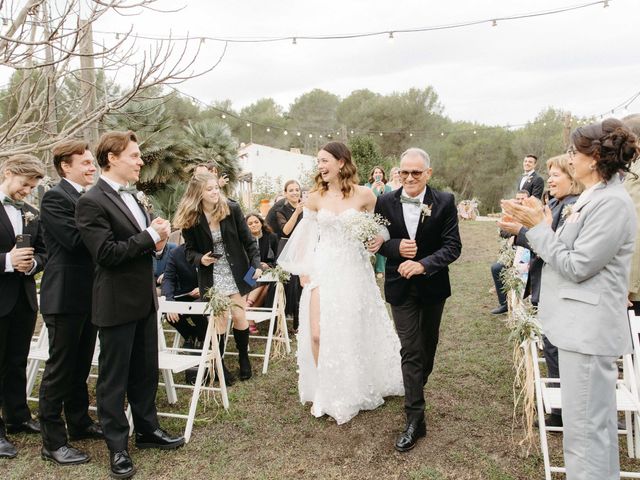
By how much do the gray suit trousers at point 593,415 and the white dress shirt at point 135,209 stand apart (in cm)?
261

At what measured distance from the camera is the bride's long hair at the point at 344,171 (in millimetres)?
4480

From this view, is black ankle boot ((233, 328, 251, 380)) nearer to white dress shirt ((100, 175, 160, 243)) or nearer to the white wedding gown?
the white wedding gown

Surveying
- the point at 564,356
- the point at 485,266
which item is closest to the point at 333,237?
the point at 564,356

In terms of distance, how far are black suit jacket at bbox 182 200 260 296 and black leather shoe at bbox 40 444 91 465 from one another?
198 centimetres

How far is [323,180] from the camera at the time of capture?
461cm

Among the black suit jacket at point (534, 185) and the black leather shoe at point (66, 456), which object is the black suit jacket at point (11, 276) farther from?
the black suit jacket at point (534, 185)

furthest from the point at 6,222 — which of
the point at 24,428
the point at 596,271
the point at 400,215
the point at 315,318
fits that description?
the point at 596,271

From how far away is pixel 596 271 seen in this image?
248cm

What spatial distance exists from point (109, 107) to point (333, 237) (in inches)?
81.1

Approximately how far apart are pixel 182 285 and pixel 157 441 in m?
2.54

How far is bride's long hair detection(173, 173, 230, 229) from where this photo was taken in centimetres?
521

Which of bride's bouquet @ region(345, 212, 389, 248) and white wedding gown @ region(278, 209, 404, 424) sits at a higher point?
Answer: bride's bouquet @ region(345, 212, 389, 248)

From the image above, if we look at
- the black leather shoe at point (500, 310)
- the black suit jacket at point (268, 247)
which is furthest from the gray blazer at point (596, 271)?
the black leather shoe at point (500, 310)

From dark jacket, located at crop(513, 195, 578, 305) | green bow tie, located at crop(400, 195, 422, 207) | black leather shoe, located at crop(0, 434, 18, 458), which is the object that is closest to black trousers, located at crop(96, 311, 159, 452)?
black leather shoe, located at crop(0, 434, 18, 458)
